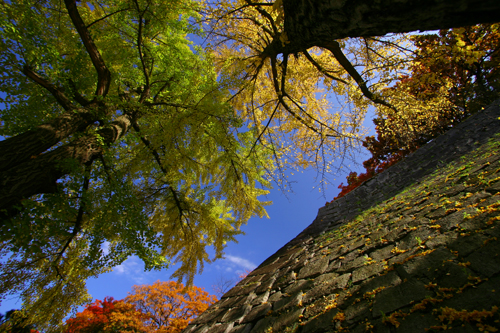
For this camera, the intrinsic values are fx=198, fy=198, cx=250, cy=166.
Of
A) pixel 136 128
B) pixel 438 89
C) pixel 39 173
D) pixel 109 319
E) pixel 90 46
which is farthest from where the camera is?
pixel 109 319

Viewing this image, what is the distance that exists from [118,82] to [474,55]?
18.4 feet

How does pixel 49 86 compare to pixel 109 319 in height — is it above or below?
above

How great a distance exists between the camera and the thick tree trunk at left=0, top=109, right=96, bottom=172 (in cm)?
238

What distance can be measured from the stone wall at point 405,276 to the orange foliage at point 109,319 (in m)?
9.70

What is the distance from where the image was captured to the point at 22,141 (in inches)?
99.6

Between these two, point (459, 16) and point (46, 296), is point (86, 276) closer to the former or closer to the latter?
point (46, 296)

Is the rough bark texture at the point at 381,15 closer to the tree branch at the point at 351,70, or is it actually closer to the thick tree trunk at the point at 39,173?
the tree branch at the point at 351,70

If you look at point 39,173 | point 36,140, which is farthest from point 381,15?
point 36,140

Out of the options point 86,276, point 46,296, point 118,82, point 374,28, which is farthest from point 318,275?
point 46,296

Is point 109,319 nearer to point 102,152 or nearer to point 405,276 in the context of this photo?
point 102,152

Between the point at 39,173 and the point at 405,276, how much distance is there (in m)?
3.90

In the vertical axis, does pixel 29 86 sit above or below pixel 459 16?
above

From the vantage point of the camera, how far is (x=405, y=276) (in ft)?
4.44

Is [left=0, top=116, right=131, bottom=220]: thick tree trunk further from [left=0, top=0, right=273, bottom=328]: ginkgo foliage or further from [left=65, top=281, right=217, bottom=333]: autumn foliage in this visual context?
[left=65, top=281, right=217, bottom=333]: autumn foliage
